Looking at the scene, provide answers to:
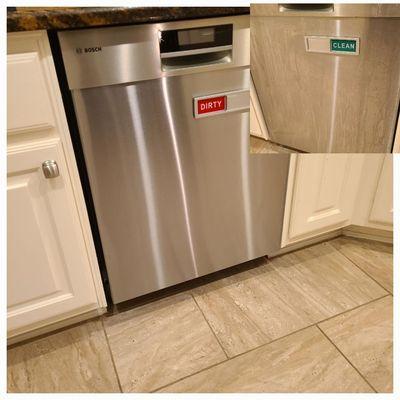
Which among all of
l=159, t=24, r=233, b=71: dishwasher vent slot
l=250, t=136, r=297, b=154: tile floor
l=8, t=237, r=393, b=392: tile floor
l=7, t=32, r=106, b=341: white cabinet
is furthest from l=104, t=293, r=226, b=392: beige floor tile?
l=159, t=24, r=233, b=71: dishwasher vent slot

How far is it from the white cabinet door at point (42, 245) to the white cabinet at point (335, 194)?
0.73 m

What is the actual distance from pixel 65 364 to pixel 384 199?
1.23 metres

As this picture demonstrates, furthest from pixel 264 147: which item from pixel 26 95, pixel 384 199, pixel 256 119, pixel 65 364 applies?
pixel 65 364

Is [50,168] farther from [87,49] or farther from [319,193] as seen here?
[319,193]

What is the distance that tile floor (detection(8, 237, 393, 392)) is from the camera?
108cm

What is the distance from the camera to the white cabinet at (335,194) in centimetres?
132

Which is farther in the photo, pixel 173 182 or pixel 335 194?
pixel 335 194

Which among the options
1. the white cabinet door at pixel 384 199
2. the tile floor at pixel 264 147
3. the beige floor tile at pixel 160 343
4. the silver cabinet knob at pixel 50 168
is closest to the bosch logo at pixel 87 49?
the silver cabinet knob at pixel 50 168

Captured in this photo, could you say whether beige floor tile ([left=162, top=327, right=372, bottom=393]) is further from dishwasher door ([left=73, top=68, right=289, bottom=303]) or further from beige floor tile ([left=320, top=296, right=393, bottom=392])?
dishwasher door ([left=73, top=68, right=289, bottom=303])

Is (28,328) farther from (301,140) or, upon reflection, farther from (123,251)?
(301,140)

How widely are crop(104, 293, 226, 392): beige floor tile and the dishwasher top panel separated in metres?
0.78

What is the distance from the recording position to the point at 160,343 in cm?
120

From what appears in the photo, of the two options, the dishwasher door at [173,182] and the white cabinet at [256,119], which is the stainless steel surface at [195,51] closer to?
the dishwasher door at [173,182]
